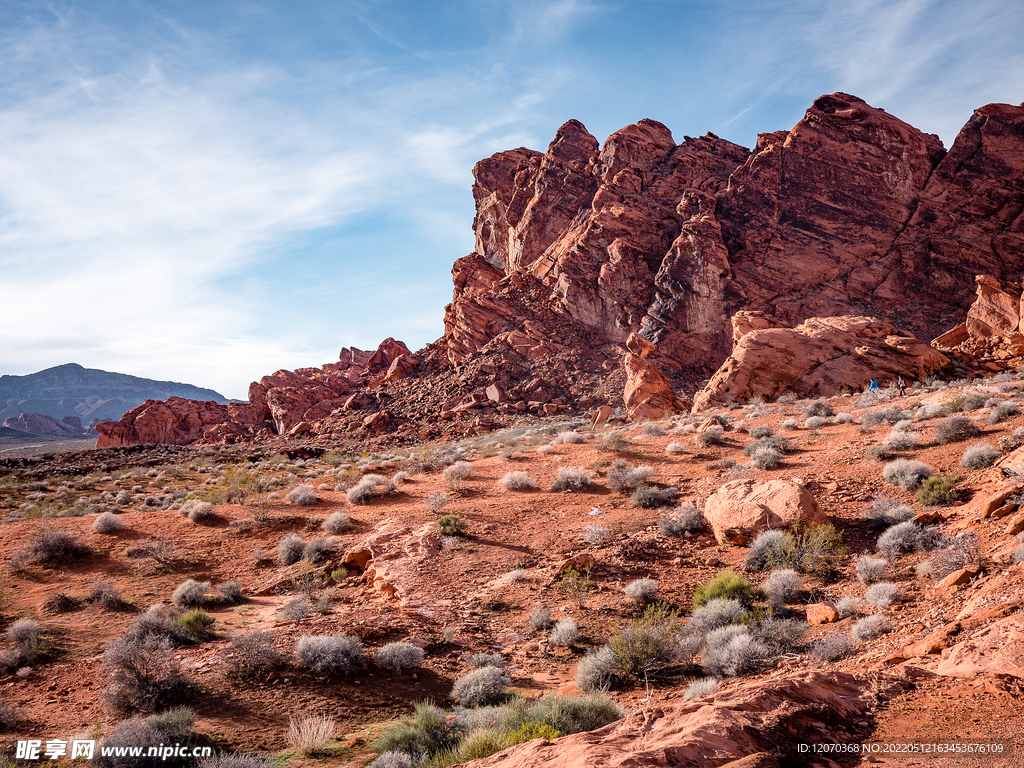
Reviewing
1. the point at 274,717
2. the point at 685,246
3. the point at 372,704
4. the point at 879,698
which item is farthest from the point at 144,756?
the point at 685,246

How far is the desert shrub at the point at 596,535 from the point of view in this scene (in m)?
11.4

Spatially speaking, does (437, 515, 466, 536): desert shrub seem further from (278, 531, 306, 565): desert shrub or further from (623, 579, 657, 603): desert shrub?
(623, 579, 657, 603): desert shrub

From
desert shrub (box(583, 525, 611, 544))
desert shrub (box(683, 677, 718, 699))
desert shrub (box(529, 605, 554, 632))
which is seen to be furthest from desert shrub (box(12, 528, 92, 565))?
desert shrub (box(683, 677, 718, 699))

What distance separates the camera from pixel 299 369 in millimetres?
74250

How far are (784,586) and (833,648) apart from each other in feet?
6.80

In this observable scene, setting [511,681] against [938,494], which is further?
A: [938,494]

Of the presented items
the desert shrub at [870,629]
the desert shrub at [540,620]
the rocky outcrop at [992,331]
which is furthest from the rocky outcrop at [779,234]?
the desert shrub at [870,629]

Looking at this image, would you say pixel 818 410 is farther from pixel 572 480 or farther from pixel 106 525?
pixel 106 525

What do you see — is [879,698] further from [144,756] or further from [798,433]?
[798,433]

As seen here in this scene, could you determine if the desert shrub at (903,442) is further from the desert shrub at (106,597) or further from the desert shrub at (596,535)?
the desert shrub at (106,597)

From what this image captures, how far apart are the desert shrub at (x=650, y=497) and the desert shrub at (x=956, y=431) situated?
6.25 metres

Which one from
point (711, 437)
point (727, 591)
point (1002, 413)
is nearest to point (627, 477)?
point (711, 437)

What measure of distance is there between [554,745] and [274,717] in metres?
4.40

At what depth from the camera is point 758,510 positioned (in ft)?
33.9
